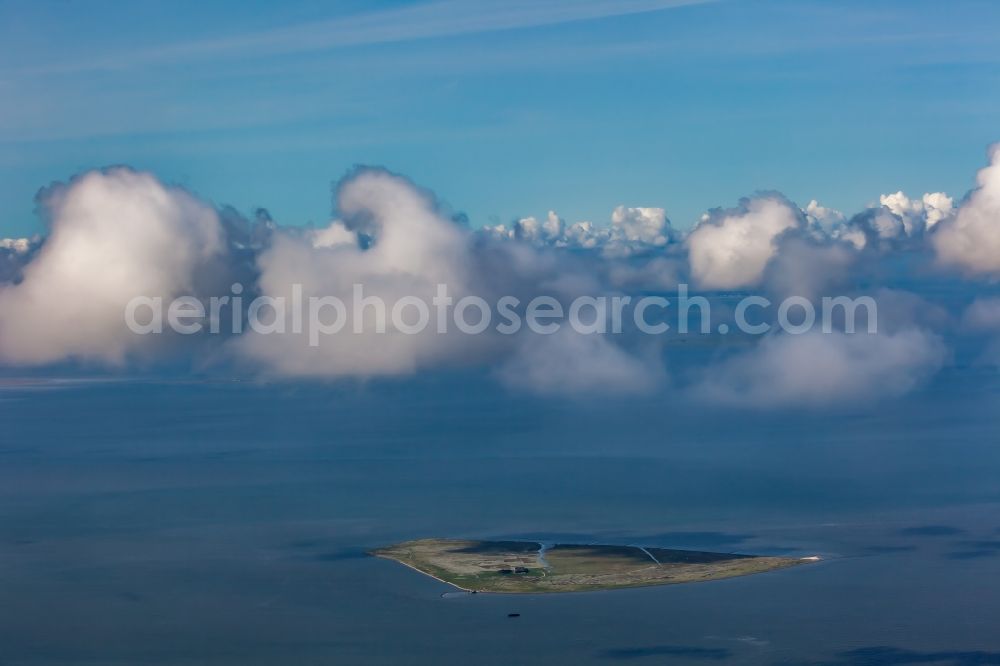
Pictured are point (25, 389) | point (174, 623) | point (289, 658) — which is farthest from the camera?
point (25, 389)

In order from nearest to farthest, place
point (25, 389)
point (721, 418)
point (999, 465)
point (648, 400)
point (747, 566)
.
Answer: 1. point (747, 566)
2. point (999, 465)
3. point (721, 418)
4. point (648, 400)
5. point (25, 389)

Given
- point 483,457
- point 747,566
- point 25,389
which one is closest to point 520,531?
point 747,566

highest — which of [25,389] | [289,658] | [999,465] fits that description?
[25,389]

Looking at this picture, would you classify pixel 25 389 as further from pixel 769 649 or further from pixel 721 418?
pixel 769 649

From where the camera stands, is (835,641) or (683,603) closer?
(835,641)

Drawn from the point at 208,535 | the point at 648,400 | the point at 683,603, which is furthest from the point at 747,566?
the point at 648,400

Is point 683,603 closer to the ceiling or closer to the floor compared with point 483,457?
closer to the floor
